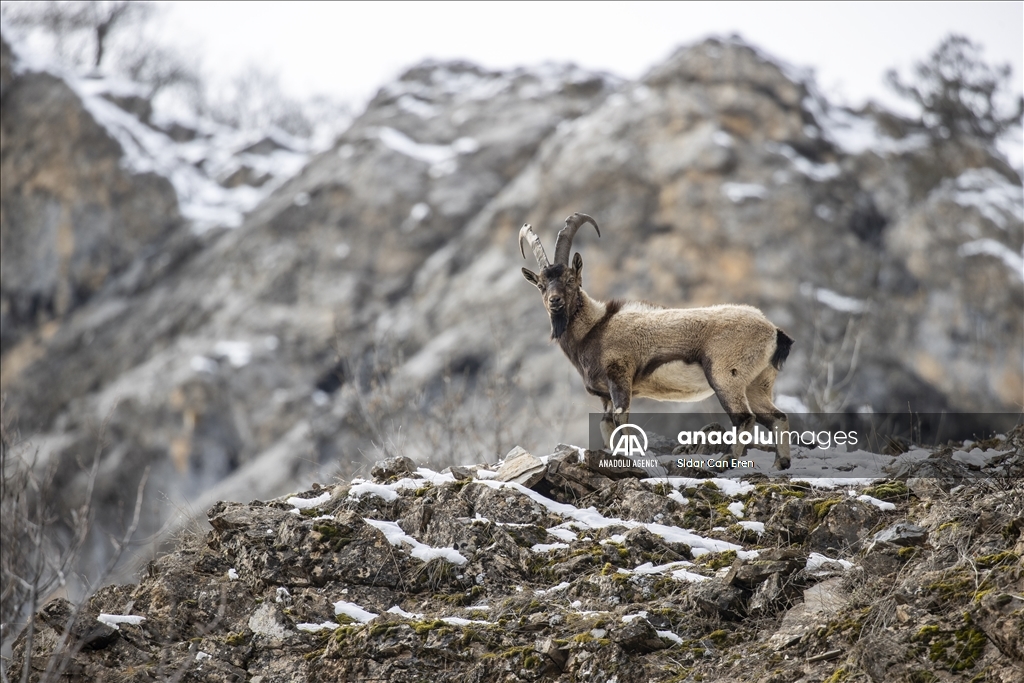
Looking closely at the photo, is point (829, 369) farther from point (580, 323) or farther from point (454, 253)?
point (454, 253)

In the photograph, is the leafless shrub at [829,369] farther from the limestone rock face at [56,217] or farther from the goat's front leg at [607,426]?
the limestone rock face at [56,217]

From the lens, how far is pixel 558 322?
10109mm

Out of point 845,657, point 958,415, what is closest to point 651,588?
point 845,657

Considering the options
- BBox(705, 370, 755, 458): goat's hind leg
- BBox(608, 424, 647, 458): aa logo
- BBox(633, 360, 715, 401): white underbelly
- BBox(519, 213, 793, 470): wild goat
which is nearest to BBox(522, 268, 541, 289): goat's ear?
BBox(519, 213, 793, 470): wild goat

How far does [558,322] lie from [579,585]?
10.4ft

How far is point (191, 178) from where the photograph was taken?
50.4 meters

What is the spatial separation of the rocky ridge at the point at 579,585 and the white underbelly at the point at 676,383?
1014 millimetres

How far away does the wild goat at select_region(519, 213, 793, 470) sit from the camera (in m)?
9.48

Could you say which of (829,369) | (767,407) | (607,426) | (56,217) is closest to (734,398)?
(767,407)

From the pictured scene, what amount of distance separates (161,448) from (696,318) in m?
30.4

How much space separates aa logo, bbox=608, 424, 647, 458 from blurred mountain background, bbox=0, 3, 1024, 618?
11204 millimetres

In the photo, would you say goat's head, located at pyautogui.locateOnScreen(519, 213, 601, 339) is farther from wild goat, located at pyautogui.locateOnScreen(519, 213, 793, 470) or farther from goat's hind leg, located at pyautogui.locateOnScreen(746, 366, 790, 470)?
goat's hind leg, located at pyautogui.locateOnScreen(746, 366, 790, 470)

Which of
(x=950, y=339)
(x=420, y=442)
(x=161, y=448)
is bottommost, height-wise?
(x=161, y=448)

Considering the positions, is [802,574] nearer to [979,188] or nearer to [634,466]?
[634,466]
